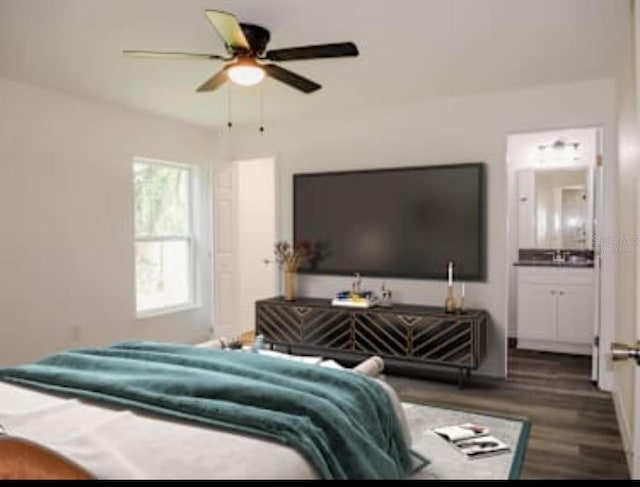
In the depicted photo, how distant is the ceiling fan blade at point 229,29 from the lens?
2.25 meters

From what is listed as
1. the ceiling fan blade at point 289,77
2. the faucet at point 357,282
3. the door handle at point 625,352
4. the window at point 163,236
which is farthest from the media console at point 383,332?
the door handle at point 625,352

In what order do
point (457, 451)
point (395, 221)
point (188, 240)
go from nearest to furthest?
point (457, 451) → point (395, 221) → point (188, 240)

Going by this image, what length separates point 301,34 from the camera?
119 inches

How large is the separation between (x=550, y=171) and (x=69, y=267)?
5.23m

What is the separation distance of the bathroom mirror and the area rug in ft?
9.69

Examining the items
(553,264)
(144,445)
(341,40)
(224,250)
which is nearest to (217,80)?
(341,40)

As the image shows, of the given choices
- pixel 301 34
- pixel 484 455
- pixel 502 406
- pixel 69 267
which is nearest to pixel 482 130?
pixel 301 34

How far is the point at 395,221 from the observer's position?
4.73 metres

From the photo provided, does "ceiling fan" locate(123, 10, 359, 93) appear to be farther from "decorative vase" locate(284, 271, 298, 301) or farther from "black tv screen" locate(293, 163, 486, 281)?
"decorative vase" locate(284, 271, 298, 301)

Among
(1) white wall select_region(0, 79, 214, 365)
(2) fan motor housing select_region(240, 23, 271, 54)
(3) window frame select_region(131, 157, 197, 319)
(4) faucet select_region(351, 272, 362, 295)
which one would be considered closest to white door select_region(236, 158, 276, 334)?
(3) window frame select_region(131, 157, 197, 319)

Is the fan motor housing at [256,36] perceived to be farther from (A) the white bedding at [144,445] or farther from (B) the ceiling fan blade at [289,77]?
(A) the white bedding at [144,445]

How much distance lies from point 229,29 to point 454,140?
2.73 m

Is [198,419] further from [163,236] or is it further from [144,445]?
[163,236]

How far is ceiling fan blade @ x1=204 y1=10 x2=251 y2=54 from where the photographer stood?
225 centimetres
